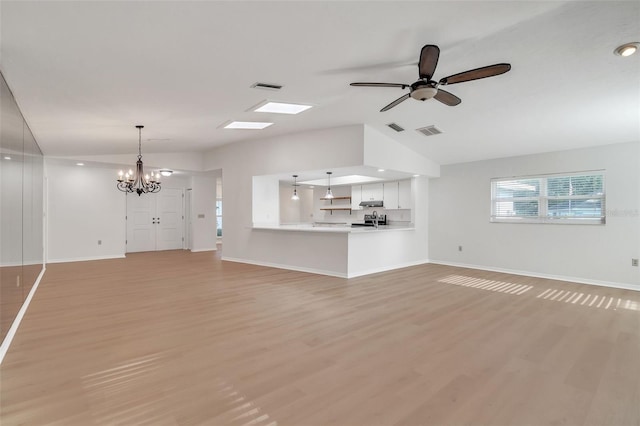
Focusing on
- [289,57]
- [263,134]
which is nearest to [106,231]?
[263,134]

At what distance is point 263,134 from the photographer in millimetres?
6816

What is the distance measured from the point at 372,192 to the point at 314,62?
19.2 ft

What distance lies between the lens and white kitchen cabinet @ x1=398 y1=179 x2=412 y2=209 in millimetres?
8016

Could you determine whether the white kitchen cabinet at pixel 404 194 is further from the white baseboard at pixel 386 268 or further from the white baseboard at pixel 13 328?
the white baseboard at pixel 13 328

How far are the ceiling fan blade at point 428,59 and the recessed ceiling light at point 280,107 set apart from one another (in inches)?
87.9

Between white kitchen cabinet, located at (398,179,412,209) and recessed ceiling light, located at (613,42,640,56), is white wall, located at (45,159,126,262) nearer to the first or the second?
white kitchen cabinet, located at (398,179,412,209)

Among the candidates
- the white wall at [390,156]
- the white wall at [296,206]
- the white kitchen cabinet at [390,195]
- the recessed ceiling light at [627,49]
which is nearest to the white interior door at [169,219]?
the white wall at [296,206]

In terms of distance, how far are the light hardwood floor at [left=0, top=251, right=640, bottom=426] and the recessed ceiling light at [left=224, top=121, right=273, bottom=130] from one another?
9.60ft

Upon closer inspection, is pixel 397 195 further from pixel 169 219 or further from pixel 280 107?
pixel 169 219

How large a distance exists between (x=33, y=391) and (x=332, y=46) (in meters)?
3.61

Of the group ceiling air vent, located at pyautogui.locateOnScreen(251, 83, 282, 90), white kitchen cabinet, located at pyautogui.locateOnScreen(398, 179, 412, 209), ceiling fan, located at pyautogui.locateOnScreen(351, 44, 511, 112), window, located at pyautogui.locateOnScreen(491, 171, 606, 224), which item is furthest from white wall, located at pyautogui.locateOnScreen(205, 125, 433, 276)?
ceiling fan, located at pyautogui.locateOnScreen(351, 44, 511, 112)

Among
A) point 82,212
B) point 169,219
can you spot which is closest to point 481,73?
point 82,212

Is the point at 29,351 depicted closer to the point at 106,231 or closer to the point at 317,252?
the point at 317,252

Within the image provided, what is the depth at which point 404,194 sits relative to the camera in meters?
8.09
